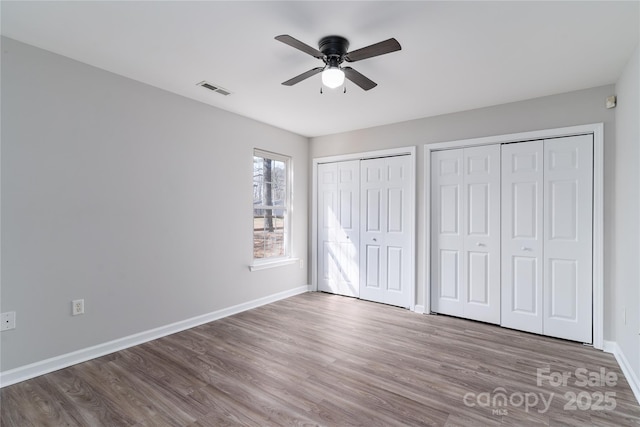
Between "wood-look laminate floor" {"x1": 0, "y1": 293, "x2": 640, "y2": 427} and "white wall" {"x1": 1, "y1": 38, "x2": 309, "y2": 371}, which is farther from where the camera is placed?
"white wall" {"x1": 1, "y1": 38, "x2": 309, "y2": 371}

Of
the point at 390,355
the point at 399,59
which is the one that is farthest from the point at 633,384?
the point at 399,59

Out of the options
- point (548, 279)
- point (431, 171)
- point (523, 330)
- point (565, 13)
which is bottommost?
point (523, 330)

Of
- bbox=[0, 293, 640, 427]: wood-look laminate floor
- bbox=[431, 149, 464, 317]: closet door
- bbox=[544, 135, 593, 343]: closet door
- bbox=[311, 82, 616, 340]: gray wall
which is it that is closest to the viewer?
bbox=[0, 293, 640, 427]: wood-look laminate floor

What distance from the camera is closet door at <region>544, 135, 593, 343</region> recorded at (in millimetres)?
3078

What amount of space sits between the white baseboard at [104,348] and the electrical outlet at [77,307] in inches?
12.7

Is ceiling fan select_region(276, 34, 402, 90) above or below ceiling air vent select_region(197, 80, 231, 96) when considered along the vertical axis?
below

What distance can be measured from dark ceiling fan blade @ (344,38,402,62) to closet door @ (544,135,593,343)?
2.37 meters

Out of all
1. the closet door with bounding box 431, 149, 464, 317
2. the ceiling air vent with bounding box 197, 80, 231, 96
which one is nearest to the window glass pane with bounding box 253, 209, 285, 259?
the ceiling air vent with bounding box 197, 80, 231, 96

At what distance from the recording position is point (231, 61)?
8.52ft

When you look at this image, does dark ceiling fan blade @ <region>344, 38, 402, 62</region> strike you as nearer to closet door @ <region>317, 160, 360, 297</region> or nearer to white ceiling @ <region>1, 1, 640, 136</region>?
white ceiling @ <region>1, 1, 640, 136</region>

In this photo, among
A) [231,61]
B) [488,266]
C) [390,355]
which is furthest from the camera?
[488,266]

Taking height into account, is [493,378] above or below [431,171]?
below

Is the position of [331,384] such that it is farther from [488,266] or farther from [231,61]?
[231,61]

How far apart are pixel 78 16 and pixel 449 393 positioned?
3605mm
